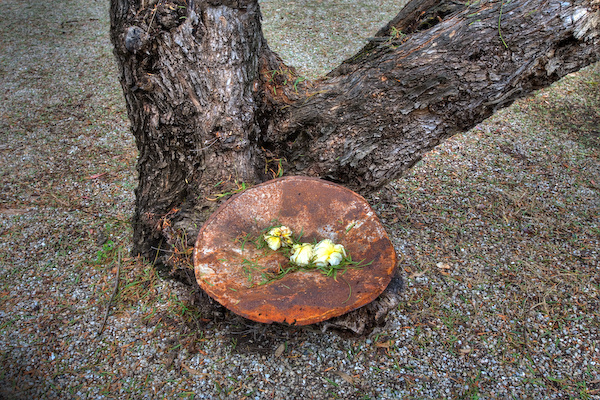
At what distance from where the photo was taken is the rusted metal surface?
1.65 m

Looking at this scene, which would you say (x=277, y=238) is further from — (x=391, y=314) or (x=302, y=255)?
(x=391, y=314)

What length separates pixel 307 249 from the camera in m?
1.89

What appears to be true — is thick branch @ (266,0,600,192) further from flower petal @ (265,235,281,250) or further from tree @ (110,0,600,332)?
flower petal @ (265,235,281,250)

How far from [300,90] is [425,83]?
75 centimetres

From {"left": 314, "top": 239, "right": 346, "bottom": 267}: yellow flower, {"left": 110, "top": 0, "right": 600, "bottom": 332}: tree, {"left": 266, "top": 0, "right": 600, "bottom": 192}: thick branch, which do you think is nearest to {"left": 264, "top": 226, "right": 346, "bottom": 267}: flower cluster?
{"left": 314, "top": 239, "right": 346, "bottom": 267}: yellow flower

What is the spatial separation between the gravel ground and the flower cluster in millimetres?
557

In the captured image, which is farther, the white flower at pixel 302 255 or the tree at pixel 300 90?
the tree at pixel 300 90

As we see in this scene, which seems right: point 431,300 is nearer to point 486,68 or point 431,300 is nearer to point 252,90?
point 486,68

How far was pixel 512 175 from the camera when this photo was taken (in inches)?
133

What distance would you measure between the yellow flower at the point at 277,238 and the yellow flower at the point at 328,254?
0.51 ft

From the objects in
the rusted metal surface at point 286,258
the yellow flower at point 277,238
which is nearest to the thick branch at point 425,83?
the rusted metal surface at point 286,258

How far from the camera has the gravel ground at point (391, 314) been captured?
6.72 ft

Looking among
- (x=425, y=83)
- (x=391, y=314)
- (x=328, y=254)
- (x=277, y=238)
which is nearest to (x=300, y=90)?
(x=425, y=83)

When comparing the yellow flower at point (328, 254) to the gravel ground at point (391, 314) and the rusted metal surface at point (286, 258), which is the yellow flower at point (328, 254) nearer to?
the rusted metal surface at point (286, 258)
